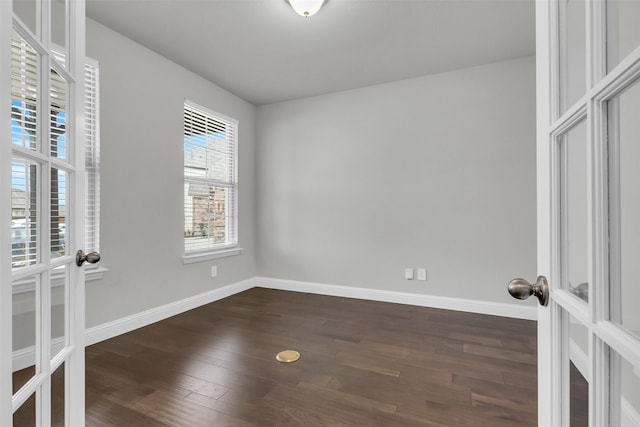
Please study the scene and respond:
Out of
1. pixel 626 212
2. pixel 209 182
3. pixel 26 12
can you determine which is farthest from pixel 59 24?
pixel 209 182

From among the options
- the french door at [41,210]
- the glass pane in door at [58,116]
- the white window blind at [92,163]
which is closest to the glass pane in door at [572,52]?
the french door at [41,210]

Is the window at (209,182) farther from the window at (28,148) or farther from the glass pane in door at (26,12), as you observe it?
the glass pane in door at (26,12)

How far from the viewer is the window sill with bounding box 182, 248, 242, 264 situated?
3301 mm

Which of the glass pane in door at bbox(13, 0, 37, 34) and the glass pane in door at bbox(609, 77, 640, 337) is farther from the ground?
the glass pane in door at bbox(13, 0, 37, 34)

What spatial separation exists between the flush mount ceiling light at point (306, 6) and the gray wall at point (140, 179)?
1589mm

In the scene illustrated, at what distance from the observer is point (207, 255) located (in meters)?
3.54

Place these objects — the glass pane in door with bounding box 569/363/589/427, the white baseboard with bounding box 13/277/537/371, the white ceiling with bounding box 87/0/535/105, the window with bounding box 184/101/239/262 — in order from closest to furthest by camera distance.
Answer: the glass pane in door with bounding box 569/363/589/427, the white ceiling with bounding box 87/0/535/105, the white baseboard with bounding box 13/277/537/371, the window with bounding box 184/101/239/262

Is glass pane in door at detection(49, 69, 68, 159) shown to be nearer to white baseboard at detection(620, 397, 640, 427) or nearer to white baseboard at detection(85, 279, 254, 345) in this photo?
white baseboard at detection(620, 397, 640, 427)

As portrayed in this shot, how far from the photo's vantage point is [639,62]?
0.39 metres

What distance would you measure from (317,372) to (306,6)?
250 cm

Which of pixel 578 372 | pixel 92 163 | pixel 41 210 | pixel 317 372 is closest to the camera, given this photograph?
pixel 578 372

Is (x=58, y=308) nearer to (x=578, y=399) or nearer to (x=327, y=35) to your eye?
(x=578, y=399)

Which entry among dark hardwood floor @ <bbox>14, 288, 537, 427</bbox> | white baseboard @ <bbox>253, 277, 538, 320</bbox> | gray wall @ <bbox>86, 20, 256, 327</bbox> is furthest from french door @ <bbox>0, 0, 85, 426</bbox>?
white baseboard @ <bbox>253, 277, 538, 320</bbox>

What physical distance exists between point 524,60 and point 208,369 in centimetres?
383
